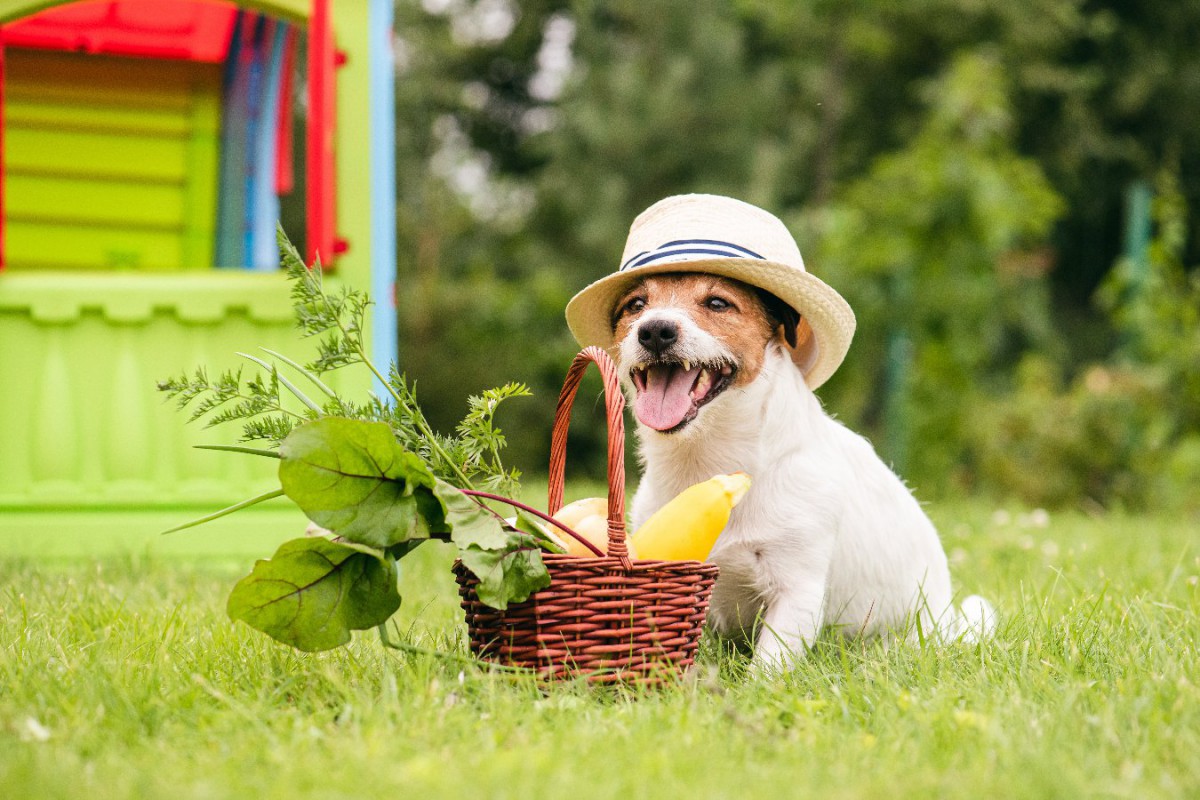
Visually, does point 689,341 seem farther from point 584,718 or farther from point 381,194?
point 381,194

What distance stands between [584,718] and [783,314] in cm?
118

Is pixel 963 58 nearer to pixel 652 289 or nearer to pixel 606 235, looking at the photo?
pixel 606 235

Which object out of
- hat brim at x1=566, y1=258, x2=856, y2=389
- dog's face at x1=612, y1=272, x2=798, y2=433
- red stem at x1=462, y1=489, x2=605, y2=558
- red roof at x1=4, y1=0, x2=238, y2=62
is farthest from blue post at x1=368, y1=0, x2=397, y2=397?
red stem at x1=462, y1=489, x2=605, y2=558

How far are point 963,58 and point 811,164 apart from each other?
4.09 metres

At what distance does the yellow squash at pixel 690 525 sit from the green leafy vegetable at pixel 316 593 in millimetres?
566

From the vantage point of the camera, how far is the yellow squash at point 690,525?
8.16 ft

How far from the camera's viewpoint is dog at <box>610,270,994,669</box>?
8.72ft

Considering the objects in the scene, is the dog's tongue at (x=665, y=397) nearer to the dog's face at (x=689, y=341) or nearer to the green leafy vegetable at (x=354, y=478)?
the dog's face at (x=689, y=341)

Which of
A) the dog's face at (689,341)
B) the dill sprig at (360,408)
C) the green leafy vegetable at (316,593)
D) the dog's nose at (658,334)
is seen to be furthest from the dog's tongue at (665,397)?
the green leafy vegetable at (316,593)

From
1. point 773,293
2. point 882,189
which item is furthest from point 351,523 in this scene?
point 882,189

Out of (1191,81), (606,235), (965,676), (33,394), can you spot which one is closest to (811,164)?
(606,235)

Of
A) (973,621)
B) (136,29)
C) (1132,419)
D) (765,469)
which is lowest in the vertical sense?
(973,621)

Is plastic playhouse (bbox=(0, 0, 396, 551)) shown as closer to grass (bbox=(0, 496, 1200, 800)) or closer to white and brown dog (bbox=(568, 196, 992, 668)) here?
grass (bbox=(0, 496, 1200, 800))

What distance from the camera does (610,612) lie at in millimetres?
2322
